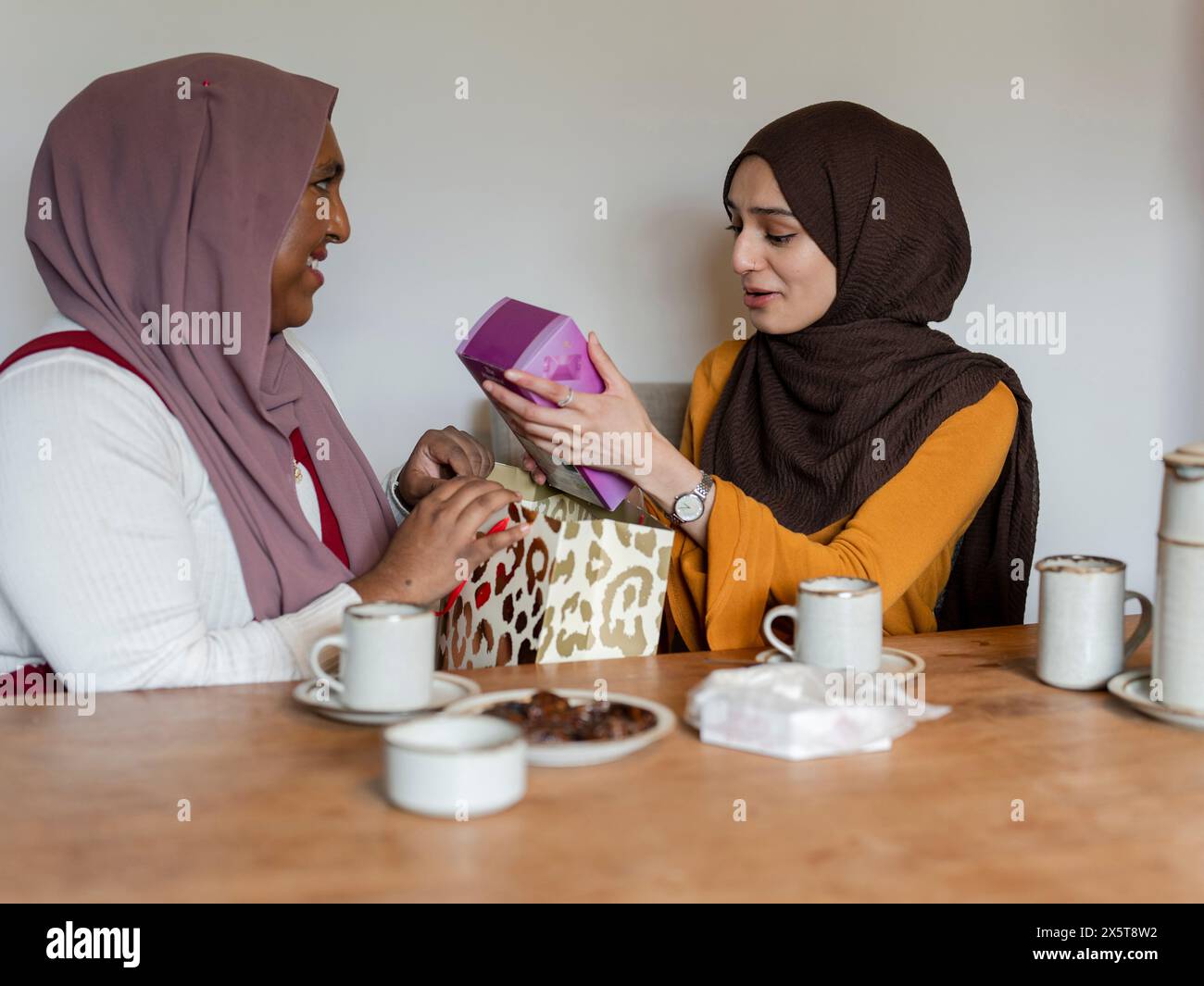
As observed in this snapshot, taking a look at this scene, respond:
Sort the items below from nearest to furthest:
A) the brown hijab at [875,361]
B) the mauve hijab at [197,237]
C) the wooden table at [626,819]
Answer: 1. the wooden table at [626,819]
2. the mauve hijab at [197,237]
3. the brown hijab at [875,361]

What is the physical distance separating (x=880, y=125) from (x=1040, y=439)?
1.07 meters

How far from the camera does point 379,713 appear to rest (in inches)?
41.2

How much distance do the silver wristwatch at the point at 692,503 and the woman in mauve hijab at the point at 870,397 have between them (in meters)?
0.03

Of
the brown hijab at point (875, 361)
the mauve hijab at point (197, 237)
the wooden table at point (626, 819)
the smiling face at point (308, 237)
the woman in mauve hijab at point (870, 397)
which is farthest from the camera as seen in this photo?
the brown hijab at point (875, 361)

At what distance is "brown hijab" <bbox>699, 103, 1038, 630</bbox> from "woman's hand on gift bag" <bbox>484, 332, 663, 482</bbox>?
43 cm

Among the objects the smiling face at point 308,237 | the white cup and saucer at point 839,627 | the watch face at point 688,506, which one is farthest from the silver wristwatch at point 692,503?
the smiling face at point 308,237

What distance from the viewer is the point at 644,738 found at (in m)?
0.96

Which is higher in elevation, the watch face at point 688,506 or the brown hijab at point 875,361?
the brown hijab at point 875,361

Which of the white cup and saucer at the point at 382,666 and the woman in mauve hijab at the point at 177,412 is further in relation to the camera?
the woman in mauve hijab at the point at 177,412

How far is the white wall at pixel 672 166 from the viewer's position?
219 centimetres

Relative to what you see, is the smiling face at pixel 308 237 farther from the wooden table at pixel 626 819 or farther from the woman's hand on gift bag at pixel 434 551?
the wooden table at pixel 626 819
